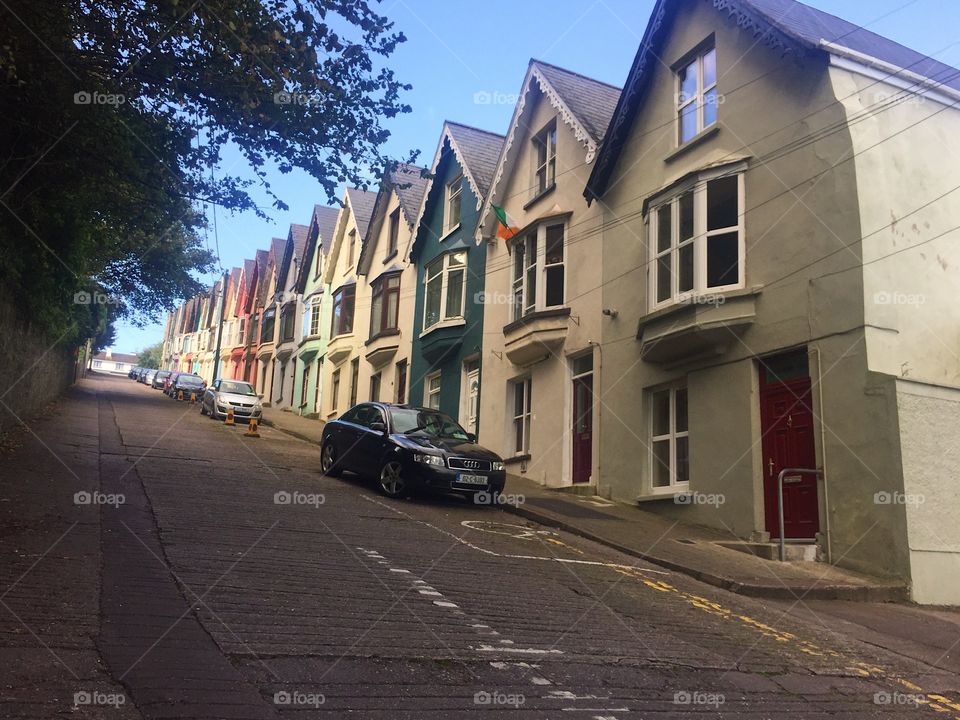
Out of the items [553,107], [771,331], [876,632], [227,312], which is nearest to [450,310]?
[553,107]

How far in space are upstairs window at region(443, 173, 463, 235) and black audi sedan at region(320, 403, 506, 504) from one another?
11120mm

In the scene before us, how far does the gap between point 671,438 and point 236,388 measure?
21.4 meters

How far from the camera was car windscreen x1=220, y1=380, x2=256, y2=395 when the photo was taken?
101ft

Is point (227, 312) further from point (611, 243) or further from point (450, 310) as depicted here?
point (611, 243)

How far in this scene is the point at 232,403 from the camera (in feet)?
95.8

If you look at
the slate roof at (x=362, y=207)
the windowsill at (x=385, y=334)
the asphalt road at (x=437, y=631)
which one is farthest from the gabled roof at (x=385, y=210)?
the asphalt road at (x=437, y=631)

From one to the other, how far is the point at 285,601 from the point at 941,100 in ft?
41.7

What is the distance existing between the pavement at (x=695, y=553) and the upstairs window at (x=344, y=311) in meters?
19.6

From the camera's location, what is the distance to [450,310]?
79.1 feet

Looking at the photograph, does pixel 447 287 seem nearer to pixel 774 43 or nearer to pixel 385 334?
pixel 385 334

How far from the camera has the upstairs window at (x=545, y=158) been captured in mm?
20062

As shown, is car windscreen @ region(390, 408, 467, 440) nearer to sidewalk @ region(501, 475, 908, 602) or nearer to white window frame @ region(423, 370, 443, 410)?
sidewalk @ region(501, 475, 908, 602)

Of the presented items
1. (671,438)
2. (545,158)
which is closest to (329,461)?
(671,438)

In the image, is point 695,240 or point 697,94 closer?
point 695,240
